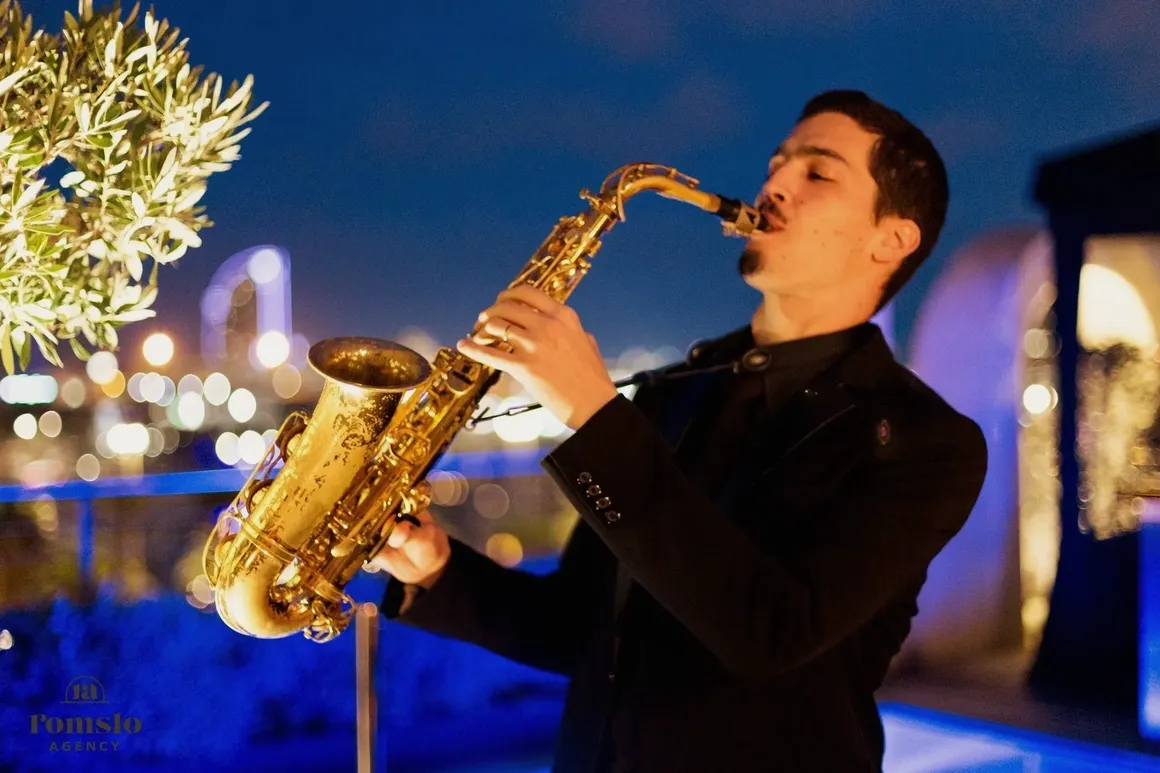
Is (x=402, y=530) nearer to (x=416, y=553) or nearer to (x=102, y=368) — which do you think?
(x=416, y=553)

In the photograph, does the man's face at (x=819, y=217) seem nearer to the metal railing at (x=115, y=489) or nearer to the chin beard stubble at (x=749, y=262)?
the chin beard stubble at (x=749, y=262)

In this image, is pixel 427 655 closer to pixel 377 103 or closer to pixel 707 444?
pixel 377 103

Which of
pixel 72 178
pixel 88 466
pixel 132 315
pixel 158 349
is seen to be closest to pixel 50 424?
pixel 88 466

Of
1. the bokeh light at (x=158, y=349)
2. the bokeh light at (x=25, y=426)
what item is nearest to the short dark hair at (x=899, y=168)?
the bokeh light at (x=158, y=349)

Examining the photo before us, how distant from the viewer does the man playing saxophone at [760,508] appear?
48.8 inches

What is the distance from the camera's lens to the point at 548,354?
1.26 meters

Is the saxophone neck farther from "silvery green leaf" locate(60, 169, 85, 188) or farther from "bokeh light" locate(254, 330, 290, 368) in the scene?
"bokeh light" locate(254, 330, 290, 368)

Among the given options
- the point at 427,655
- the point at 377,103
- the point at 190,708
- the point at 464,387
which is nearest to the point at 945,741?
the point at 427,655

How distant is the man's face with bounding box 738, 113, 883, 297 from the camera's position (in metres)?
1.62

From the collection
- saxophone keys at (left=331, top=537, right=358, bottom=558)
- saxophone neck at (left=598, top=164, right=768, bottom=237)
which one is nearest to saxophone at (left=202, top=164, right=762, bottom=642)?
saxophone keys at (left=331, top=537, right=358, bottom=558)

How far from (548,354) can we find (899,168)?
79 centimetres

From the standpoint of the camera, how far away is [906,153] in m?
1.69

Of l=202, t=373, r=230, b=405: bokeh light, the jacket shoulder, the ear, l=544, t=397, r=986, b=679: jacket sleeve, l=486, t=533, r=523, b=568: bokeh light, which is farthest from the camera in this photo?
l=486, t=533, r=523, b=568: bokeh light

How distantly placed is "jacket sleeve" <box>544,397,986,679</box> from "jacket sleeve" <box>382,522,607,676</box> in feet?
1.83
